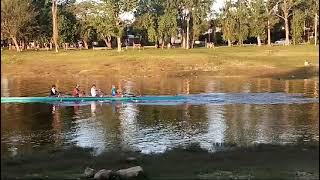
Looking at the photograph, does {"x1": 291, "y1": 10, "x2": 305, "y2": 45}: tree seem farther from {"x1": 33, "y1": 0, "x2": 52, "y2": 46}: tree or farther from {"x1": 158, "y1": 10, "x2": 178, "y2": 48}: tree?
{"x1": 33, "y1": 0, "x2": 52, "y2": 46}: tree

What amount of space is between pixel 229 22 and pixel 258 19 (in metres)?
6.01

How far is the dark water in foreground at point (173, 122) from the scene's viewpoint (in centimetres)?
2700

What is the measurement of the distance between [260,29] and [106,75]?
164 feet

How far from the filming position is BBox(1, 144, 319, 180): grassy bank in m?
19.3

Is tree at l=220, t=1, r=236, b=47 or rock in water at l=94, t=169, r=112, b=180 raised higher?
tree at l=220, t=1, r=236, b=47

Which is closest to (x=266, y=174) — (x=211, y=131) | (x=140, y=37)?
(x=211, y=131)

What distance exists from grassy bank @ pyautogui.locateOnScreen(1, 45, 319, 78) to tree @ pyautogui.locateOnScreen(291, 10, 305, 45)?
2183 centimetres

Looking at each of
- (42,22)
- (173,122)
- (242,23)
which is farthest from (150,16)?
(173,122)

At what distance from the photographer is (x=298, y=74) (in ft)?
220

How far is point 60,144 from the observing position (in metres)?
26.8

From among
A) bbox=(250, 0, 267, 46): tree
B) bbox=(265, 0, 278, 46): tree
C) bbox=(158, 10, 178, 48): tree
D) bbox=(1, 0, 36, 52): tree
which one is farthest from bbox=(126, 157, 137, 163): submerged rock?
bbox=(265, 0, 278, 46): tree

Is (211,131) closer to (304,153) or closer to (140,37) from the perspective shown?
(304,153)

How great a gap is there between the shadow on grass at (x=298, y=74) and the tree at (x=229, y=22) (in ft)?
156

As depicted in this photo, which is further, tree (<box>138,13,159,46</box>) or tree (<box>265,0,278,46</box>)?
tree (<box>265,0,278,46</box>)
